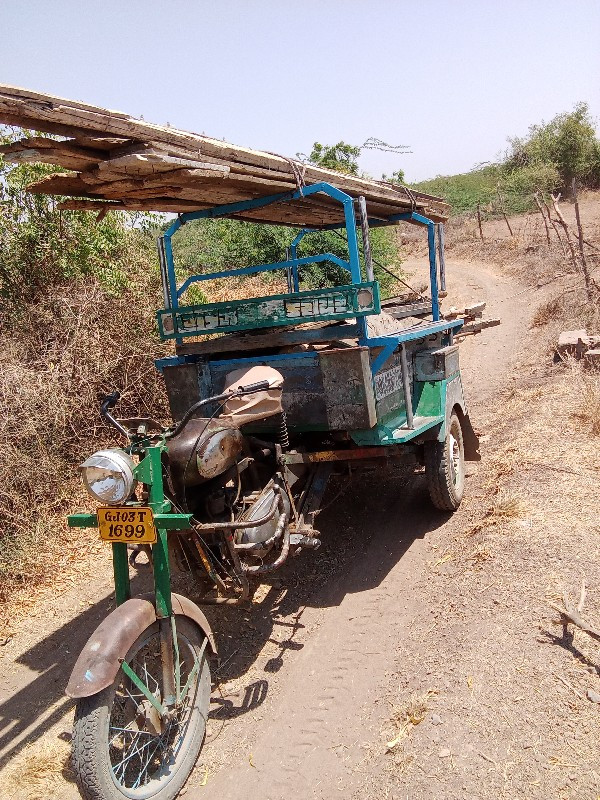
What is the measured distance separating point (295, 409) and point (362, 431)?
47cm

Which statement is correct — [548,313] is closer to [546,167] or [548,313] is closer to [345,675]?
[345,675]

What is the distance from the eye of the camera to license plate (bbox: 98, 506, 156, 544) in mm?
2861

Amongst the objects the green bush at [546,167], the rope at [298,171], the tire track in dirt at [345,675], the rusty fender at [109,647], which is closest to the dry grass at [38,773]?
the tire track in dirt at [345,675]

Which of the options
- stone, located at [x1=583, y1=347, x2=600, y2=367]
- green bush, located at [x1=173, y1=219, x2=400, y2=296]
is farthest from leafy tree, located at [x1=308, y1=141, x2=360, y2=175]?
stone, located at [x1=583, y1=347, x2=600, y2=367]

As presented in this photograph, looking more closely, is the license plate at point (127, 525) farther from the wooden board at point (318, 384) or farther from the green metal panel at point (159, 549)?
the wooden board at point (318, 384)

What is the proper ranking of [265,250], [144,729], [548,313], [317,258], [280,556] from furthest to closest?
[265,250] < [548,313] < [317,258] < [280,556] < [144,729]

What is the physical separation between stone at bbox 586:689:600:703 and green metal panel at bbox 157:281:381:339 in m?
2.36

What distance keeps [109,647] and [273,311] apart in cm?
254

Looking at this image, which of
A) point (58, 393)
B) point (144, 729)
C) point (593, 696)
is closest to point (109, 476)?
point (144, 729)

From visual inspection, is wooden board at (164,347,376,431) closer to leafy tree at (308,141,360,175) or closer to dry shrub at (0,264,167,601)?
dry shrub at (0,264,167,601)

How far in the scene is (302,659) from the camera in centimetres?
388

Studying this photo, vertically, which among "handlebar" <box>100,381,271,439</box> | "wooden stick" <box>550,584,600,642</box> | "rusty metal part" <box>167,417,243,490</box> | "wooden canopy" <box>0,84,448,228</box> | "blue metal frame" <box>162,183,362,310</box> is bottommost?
"wooden stick" <box>550,584,600,642</box>

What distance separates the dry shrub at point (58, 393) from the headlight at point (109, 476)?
273 cm

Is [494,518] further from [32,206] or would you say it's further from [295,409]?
[32,206]
